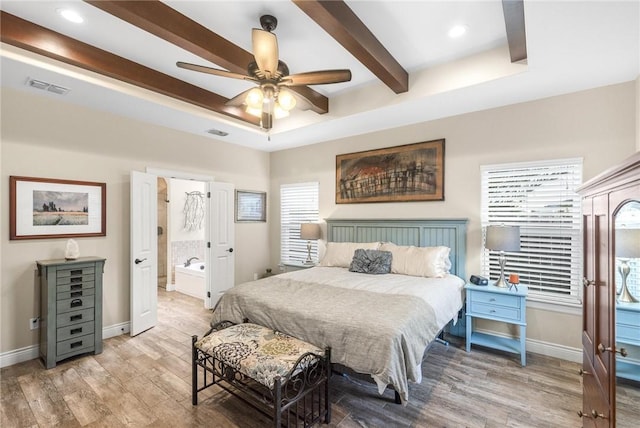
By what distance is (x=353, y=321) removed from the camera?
211cm

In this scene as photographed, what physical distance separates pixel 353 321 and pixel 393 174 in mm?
2609

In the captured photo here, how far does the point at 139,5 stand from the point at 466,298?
12.9 ft

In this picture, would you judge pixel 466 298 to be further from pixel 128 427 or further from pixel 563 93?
pixel 128 427

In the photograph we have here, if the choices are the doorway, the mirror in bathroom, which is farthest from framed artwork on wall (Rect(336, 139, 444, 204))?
the mirror in bathroom

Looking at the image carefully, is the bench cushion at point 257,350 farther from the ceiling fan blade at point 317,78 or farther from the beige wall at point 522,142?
the beige wall at point 522,142

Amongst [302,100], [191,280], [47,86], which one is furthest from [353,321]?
[191,280]

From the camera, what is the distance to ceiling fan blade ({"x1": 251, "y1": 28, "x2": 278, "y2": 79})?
6.45 ft

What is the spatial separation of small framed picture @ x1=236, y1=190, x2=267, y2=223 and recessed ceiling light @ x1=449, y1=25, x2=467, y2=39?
3.85m

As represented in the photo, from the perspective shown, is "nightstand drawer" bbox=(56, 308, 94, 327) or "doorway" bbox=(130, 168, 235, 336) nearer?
"nightstand drawer" bbox=(56, 308, 94, 327)

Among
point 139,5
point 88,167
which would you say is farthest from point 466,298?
point 88,167

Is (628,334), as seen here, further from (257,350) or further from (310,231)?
(310,231)

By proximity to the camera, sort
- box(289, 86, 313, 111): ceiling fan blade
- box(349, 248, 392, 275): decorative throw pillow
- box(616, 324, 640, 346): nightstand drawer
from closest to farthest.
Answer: box(616, 324, 640, 346): nightstand drawer
box(289, 86, 313, 111): ceiling fan blade
box(349, 248, 392, 275): decorative throw pillow

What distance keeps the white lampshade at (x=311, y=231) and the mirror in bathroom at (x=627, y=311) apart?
380 centimetres

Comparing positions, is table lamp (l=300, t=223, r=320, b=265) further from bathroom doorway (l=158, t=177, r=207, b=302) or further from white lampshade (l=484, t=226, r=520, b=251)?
white lampshade (l=484, t=226, r=520, b=251)
